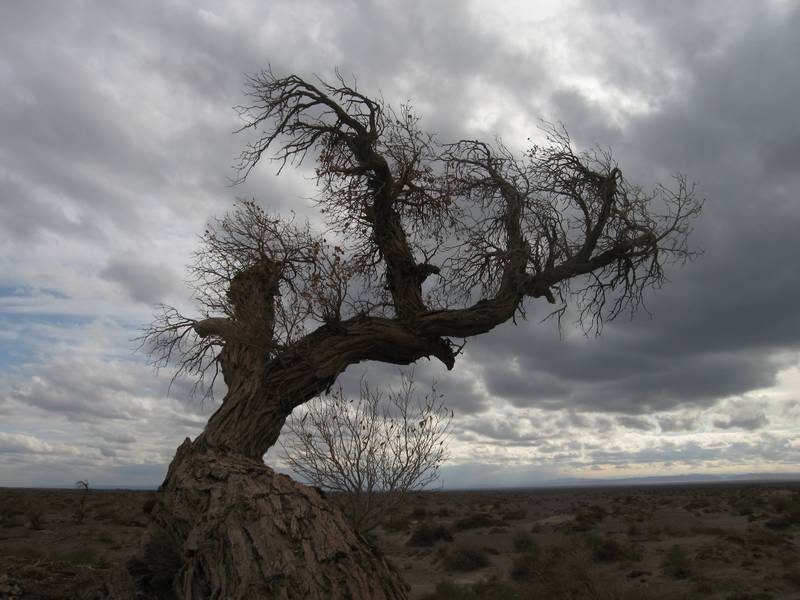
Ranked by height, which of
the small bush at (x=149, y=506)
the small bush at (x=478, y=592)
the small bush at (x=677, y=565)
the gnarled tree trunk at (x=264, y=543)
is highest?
the small bush at (x=149, y=506)

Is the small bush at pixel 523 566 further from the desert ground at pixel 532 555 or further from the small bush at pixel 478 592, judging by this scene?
the small bush at pixel 478 592

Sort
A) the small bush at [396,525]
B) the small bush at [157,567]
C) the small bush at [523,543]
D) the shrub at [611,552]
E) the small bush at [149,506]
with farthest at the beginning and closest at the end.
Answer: the small bush at [396,525]
the small bush at [523,543]
the shrub at [611,552]
the small bush at [149,506]
the small bush at [157,567]

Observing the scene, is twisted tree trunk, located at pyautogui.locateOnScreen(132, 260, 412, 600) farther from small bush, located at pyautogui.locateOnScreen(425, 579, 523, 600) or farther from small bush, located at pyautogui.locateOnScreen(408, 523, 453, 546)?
small bush, located at pyautogui.locateOnScreen(408, 523, 453, 546)

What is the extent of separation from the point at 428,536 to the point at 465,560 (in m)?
6.20

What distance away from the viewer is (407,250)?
29.7 feet

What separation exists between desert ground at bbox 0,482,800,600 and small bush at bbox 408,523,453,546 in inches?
2.2

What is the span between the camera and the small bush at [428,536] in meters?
25.3

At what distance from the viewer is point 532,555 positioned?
18578 mm

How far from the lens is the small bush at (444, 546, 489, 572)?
1961 cm

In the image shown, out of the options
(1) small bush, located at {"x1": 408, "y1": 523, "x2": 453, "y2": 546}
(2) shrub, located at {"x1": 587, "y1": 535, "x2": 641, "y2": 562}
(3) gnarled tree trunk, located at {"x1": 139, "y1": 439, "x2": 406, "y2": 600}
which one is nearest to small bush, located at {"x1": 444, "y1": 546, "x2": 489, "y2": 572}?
(2) shrub, located at {"x1": 587, "y1": 535, "x2": 641, "y2": 562}

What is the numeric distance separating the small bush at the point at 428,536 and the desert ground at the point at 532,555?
56mm

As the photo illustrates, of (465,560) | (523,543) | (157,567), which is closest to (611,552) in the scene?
(523,543)

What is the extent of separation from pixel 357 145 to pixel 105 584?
21.4 ft

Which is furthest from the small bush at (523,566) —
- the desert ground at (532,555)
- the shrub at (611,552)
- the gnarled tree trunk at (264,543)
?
the gnarled tree trunk at (264,543)
